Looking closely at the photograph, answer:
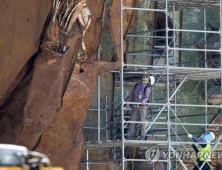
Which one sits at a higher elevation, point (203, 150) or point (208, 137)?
point (208, 137)

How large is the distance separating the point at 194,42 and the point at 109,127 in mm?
3658

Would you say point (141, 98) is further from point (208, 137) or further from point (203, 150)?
point (208, 137)

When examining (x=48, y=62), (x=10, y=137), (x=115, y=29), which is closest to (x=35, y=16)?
(x=48, y=62)

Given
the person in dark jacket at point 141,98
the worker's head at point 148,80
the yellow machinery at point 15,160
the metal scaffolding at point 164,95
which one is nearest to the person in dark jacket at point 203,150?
the metal scaffolding at point 164,95

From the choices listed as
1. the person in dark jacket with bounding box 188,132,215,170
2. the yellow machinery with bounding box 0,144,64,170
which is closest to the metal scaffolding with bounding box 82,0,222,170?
the person in dark jacket with bounding box 188,132,215,170

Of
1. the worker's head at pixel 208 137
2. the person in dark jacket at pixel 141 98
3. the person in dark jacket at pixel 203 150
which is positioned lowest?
the person in dark jacket at pixel 203 150

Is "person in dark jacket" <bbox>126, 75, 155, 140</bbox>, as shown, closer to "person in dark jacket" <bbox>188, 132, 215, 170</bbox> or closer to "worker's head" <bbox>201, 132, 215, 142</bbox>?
"person in dark jacket" <bbox>188, 132, 215, 170</bbox>

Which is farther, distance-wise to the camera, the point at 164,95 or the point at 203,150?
the point at 164,95

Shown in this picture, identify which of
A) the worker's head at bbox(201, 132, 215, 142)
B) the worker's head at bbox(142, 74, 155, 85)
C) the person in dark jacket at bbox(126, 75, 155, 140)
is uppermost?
the worker's head at bbox(142, 74, 155, 85)

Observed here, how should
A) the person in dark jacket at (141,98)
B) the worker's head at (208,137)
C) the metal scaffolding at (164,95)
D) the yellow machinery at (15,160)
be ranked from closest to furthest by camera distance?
the yellow machinery at (15,160)
the metal scaffolding at (164,95)
the person in dark jacket at (141,98)
the worker's head at (208,137)

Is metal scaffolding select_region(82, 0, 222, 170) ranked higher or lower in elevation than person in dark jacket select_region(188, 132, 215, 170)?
higher

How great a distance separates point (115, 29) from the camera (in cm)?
2392

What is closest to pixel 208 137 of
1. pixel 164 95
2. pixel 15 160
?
pixel 164 95

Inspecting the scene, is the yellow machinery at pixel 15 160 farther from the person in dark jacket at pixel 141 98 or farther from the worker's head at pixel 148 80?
the worker's head at pixel 148 80
